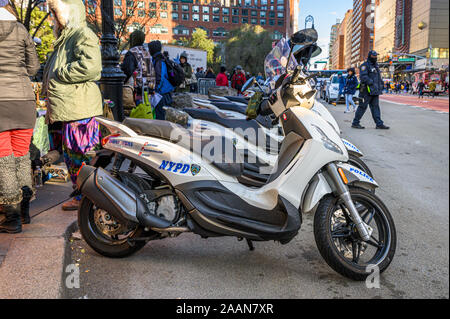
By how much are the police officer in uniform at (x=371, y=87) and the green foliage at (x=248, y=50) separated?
55.7 m

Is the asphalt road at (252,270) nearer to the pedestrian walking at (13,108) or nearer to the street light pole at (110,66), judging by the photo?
the pedestrian walking at (13,108)

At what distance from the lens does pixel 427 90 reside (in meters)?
43.0

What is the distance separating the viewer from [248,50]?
224 feet

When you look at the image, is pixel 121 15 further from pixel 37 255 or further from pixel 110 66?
pixel 37 255

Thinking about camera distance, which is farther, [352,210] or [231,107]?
[231,107]

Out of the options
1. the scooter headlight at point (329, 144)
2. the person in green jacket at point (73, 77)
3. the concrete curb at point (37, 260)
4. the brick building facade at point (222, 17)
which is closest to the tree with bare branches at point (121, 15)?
the person in green jacket at point (73, 77)

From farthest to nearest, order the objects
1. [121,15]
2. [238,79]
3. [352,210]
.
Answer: [238,79] < [121,15] < [352,210]

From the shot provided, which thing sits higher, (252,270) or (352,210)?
(352,210)

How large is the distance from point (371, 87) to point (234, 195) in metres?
9.80

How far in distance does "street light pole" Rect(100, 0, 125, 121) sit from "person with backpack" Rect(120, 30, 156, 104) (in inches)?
40.2

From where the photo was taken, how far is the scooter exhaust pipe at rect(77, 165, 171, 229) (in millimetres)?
2990

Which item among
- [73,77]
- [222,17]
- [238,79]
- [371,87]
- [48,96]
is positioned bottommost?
[48,96]

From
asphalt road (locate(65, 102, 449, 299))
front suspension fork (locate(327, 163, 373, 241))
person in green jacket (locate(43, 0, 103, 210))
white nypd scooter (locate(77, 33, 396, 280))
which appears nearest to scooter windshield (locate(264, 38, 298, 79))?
white nypd scooter (locate(77, 33, 396, 280))

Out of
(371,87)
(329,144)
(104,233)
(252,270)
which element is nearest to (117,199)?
(104,233)
